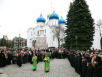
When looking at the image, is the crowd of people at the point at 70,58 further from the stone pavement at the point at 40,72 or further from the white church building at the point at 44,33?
the white church building at the point at 44,33

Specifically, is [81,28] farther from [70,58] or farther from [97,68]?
[97,68]

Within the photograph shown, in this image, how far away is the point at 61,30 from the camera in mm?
46344

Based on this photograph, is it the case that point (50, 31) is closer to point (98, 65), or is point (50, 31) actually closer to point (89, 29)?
point (89, 29)

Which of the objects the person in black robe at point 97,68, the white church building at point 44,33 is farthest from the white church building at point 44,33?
the person in black robe at point 97,68

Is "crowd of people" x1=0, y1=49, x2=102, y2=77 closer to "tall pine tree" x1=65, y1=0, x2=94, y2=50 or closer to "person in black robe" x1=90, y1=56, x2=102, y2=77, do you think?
"person in black robe" x1=90, y1=56, x2=102, y2=77

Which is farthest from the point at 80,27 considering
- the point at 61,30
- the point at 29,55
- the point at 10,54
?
the point at 61,30

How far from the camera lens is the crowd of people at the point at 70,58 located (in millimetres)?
5179

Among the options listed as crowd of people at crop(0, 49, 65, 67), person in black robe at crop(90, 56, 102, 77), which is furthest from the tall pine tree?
person in black robe at crop(90, 56, 102, 77)

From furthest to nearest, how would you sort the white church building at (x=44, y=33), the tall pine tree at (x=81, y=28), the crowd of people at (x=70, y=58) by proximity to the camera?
the white church building at (x=44, y=33) → the tall pine tree at (x=81, y=28) → the crowd of people at (x=70, y=58)

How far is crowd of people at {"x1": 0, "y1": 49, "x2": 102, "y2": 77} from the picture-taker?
5.18 meters

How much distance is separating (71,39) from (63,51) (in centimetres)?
306

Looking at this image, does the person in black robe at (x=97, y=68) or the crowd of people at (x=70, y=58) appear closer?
the person in black robe at (x=97, y=68)

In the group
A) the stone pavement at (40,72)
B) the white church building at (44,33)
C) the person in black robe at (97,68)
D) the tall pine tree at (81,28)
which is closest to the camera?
the person in black robe at (97,68)

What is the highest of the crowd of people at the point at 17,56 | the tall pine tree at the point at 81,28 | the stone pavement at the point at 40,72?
the tall pine tree at the point at 81,28
